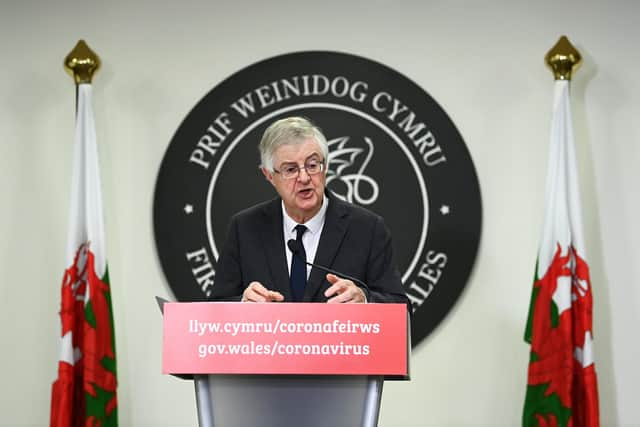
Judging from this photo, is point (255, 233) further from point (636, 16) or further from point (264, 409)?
point (636, 16)

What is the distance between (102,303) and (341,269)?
6.02ft

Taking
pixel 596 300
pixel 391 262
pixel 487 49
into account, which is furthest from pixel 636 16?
pixel 391 262

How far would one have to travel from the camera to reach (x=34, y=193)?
4453 mm

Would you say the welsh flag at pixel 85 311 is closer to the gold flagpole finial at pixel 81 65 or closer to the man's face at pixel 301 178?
the gold flagpole finial at pixel 81 65

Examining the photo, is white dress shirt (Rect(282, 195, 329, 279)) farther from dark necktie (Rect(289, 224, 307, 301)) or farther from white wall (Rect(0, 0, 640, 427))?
white wall (Rect(0, 0, 640, 427))

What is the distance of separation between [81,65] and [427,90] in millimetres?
1640

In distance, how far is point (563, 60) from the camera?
4125 millimetres

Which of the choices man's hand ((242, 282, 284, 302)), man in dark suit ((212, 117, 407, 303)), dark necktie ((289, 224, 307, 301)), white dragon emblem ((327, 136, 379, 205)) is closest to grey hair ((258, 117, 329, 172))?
man in dark suit ((212, 117, 407, 303))

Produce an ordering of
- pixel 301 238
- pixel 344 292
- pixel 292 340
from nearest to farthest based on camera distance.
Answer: pixel 292 340, pixel 344 292, pixel 301 238

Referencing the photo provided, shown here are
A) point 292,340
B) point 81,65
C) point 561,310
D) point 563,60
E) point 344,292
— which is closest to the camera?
point 292,340

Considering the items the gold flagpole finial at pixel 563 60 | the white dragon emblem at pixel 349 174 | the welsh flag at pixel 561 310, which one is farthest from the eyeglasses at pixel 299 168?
the gold flagpole finial at pixel 563 60

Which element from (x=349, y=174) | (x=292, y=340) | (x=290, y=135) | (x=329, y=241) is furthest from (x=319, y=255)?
(x=349, y=174)

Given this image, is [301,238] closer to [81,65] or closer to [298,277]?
[298,277]

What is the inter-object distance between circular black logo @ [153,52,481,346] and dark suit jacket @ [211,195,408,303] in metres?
1.49
